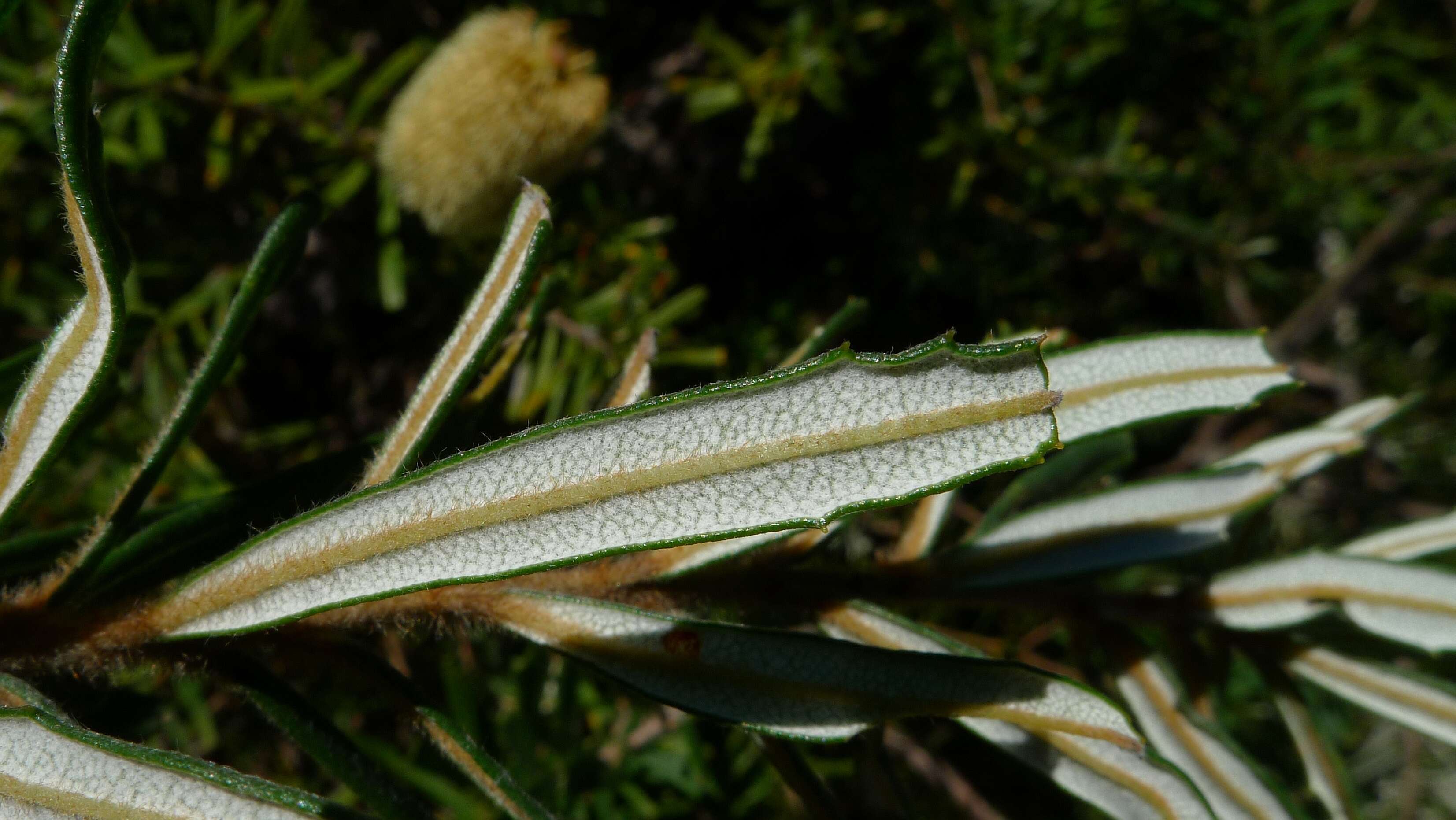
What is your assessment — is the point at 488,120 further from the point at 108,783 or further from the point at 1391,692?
the point at 1391,692

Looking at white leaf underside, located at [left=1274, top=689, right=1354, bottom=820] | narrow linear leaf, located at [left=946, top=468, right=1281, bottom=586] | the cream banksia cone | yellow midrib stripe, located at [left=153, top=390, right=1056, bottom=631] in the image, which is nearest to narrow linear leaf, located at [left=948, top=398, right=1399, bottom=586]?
narrow linear leaf, located at [left=946, top=468, right=1281, bottom=586]

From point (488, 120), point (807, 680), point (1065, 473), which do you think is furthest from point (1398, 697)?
point (488, 120)

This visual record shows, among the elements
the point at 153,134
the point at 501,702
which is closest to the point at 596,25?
the point at 153,134

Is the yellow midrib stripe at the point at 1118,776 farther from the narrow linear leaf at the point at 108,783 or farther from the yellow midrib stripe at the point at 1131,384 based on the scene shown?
the narrow linear leaf at the point at 108,783

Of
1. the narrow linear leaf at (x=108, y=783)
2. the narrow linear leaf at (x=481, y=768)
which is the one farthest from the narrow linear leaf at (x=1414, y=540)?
the narrow linear leaf at (x=108, y=783)

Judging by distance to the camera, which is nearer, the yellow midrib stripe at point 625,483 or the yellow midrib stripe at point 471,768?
the yellow midrib stripe at point 625,483

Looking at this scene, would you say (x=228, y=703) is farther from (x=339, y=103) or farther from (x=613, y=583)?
(x=613, y=583)
